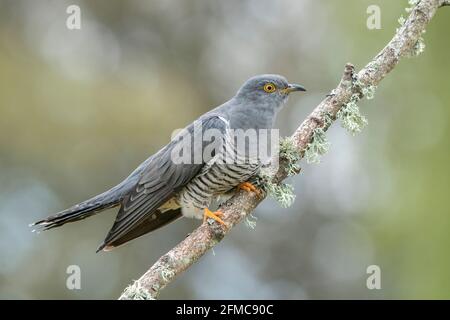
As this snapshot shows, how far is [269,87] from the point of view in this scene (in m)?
4.13

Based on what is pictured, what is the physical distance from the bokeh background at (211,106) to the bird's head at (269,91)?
8.38 feet

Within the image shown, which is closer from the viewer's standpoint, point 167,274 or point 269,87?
point 167,274

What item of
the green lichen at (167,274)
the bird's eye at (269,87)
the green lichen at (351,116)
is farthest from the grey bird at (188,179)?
the green lichen at (167,274)

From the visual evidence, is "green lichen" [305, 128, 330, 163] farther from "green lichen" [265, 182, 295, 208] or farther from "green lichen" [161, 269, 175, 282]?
"green lichen" [161, 269, 175, 282]

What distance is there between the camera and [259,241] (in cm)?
791

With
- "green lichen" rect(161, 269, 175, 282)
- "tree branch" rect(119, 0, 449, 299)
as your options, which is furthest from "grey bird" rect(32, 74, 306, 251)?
"green lichen" rect(161, 269, 175, 282)

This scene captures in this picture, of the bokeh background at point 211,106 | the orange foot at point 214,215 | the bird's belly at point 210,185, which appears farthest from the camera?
the bokeh background at point 211,106

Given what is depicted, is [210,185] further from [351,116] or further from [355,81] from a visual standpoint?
[355,81]

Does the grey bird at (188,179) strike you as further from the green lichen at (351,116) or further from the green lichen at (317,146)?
the green lichen at (351,116)

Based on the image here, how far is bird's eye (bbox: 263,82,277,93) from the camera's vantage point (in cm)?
412

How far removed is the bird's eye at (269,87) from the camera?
4125mm

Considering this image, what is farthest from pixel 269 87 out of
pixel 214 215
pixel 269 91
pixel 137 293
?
pixel 137 293

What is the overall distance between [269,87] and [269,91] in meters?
0.03
